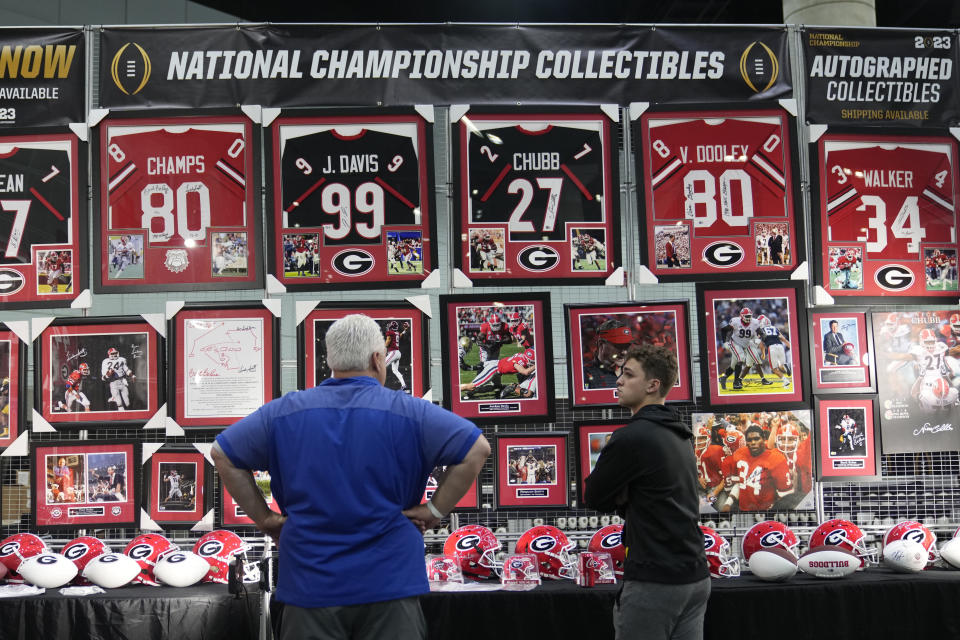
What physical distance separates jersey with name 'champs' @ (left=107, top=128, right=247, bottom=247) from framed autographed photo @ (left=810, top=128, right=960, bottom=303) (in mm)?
3336

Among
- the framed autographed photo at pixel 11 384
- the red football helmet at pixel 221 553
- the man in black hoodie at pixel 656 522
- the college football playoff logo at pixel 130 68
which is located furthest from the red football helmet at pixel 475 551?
the college football playoff logo at pixel 130 68

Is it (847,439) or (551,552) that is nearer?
(551,552)

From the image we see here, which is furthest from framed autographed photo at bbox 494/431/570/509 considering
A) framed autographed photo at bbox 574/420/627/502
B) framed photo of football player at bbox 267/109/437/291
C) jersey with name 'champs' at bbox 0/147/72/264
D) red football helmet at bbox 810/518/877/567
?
jersey with name 'champs' at bbox 0/147/72/264

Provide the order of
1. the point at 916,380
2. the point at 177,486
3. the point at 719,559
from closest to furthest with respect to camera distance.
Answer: the point at 719,559
the point at 177,486
the point at 916,380

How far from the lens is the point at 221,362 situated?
5.01 m

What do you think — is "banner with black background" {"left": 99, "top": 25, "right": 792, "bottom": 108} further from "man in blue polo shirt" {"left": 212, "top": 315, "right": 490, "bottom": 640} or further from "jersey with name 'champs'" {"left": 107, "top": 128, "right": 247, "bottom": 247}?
"man in blue polo shirt" {"left": 212, "top": 315, "right": 490, "bottom": 640}

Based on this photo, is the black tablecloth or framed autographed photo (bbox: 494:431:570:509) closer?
the black tablecloth

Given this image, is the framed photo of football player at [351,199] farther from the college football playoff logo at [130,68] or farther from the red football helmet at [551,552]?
the red football helmet at [551,552]

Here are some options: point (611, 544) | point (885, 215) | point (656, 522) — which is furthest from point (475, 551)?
point (885, 215)

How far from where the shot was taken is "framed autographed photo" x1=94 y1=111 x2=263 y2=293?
5.03m

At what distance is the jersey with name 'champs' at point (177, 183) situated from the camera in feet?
16.6

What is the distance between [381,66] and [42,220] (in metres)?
2.10

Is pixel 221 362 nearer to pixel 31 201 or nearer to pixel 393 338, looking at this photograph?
pixel 393 338

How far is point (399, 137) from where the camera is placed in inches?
201
